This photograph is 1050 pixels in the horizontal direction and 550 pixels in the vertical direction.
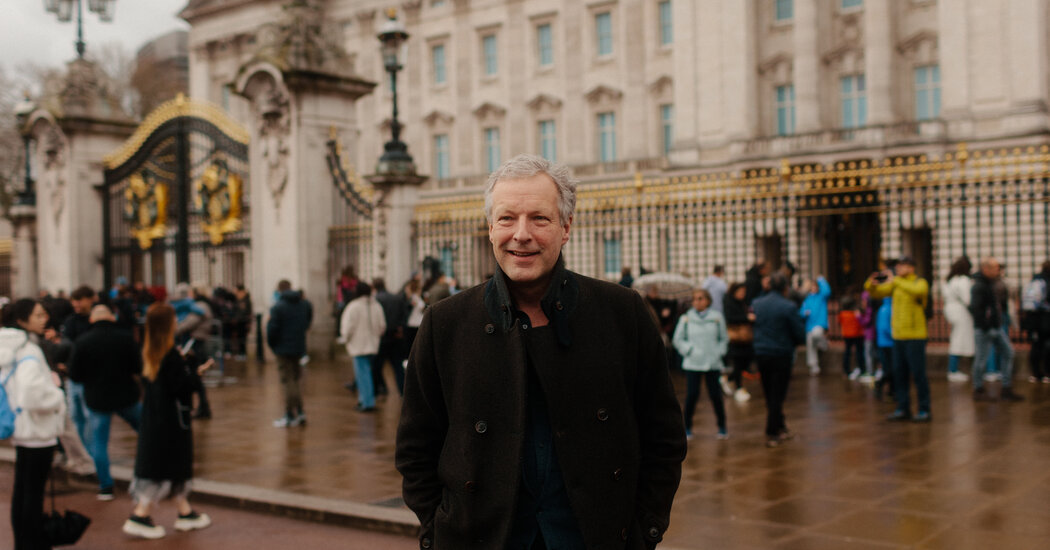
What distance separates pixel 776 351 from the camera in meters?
9.31

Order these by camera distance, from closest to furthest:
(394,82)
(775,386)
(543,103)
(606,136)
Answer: (775,386), (394,82), (606,136), (543,103)

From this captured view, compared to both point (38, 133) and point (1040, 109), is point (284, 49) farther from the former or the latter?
point (1040, 109)

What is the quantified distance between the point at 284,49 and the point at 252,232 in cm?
307

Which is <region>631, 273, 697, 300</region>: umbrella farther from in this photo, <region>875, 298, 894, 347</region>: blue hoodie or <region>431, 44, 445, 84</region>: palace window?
<region>431, 44, 445, 84</region>: palace window

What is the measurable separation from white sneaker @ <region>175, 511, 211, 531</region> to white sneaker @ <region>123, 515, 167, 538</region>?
13 centimetres

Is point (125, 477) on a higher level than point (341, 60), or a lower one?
lower

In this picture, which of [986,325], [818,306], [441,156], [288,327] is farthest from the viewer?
[441,156]

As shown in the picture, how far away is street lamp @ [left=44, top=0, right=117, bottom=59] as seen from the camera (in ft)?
62.1

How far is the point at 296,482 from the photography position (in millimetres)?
7875

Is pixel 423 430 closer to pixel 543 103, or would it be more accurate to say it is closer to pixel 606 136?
pixel 606 136

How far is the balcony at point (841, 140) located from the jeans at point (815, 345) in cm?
2093

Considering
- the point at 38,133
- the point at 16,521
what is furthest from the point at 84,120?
the point at 16,521

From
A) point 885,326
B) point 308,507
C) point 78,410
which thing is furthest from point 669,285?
point 308,507

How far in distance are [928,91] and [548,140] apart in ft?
56.7
